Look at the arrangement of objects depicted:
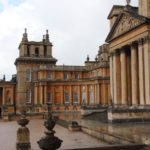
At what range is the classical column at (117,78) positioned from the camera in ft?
134

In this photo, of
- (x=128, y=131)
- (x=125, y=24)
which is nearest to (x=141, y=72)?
(x=125, y=24)

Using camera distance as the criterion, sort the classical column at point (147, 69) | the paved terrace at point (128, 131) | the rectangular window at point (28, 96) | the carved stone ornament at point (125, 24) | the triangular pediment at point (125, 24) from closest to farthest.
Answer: the paved terrace at point (128, 131) → the classical column at point (147, 69) → the triangular pediment at point (125, 24) → the carved stone ornament at point (125, 24) → the rectangular window at point (28, 96)

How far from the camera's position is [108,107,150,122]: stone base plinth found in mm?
28750

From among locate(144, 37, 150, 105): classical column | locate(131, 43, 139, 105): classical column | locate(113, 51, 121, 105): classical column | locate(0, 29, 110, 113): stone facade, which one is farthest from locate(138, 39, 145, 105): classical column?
locate(0, 29, 110, 113): stone facade

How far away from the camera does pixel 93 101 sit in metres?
65.1

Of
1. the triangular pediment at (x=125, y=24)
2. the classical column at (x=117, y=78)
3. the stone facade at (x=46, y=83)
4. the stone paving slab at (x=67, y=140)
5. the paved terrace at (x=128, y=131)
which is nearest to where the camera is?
the paved terrace at (x=128, y=131)

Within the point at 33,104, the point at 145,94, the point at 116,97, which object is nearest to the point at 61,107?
the point at 33,104

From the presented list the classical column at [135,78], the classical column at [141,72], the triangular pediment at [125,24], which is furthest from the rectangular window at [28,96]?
the classical column at [141,72]

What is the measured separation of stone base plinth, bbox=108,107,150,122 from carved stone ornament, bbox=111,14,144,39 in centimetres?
1015

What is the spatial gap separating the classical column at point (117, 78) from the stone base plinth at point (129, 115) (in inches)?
422

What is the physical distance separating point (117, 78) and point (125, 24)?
757 centimetres

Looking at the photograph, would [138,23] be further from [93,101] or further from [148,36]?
[93,101]

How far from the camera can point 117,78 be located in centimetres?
4100

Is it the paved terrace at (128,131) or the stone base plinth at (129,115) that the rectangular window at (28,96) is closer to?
the stone base plinth at (129,115)
